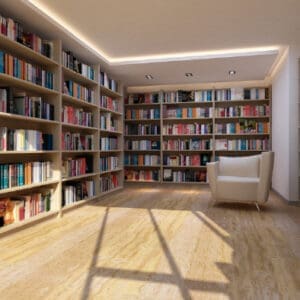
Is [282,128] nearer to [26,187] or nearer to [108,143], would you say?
[108,143]

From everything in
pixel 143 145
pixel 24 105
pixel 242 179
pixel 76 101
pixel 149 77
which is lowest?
pixel 242 179

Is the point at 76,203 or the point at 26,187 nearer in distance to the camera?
the point at 26,187

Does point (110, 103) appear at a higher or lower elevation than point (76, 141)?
higher

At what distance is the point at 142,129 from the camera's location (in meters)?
7.55

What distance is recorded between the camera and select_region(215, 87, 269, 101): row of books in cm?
692

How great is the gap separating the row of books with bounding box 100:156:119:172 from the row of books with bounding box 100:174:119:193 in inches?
7.3

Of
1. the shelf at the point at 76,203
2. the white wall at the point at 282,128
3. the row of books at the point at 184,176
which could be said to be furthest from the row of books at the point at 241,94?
the shelf at the point at 76,203

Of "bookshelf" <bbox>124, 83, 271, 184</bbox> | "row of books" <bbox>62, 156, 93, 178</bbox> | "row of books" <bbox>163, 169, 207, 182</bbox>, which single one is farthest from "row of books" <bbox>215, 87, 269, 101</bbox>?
"row of books" <bbox>62, 156, 93, 178</bbox>

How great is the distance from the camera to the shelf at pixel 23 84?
316cm

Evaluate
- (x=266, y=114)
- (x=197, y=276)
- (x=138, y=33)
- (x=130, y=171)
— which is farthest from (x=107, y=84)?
(x=197, y=276)

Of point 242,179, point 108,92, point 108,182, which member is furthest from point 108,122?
point 242,179

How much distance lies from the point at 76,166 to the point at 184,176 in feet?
11.1

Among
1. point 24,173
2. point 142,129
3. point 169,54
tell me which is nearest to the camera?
point 24,173

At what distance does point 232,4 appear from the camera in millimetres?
3359
